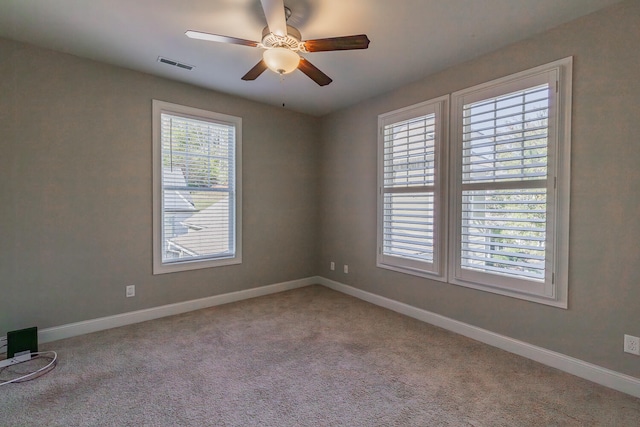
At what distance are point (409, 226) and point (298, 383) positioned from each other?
213 cm

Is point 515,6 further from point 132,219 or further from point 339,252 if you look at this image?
point 132,219

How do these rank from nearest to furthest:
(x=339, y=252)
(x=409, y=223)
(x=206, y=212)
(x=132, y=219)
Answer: (x=132, y=219) < (x=409, y=223) < (x=206, y=212) < (x=339, y=252)

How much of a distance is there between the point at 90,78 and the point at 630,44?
4.61 m

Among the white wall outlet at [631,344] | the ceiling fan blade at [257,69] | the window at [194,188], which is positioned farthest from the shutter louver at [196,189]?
the white wall outlet at [631,344]

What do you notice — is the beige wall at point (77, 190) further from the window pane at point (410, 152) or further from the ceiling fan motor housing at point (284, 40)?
the window pane at point (410, 152)

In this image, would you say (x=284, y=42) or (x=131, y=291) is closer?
(x=284, y=42)

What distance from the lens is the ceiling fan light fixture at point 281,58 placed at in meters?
2.12

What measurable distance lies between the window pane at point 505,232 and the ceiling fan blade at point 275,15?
2244 mm

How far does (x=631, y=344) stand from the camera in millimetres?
2107

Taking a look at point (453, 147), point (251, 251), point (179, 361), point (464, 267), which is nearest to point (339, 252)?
point (251, 251)

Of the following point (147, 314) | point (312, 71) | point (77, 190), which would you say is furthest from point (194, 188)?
point (312, 71)

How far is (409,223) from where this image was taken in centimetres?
354

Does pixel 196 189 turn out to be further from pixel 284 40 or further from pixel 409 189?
pixel 409 189

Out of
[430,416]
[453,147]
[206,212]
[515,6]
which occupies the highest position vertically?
[515,6]
